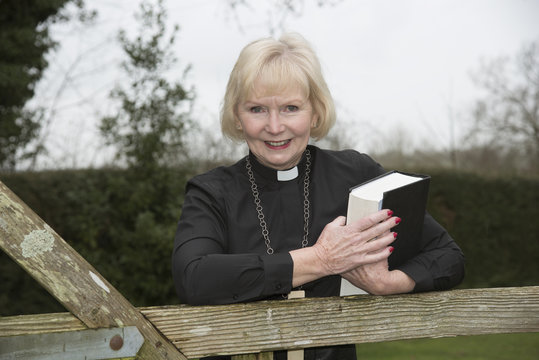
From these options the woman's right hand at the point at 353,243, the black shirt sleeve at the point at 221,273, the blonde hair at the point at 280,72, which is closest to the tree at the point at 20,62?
the blonde hair at the point at 280,72

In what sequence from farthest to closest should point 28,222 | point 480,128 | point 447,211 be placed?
point 480,128
point 447,211
point 28,222

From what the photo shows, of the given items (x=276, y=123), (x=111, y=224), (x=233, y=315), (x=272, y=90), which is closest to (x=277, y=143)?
(x=276, y=123)

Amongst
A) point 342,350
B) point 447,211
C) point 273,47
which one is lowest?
point 447,211

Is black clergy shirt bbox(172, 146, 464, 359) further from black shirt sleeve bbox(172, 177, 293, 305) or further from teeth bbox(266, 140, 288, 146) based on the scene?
teeth bbox(266, 140, 288, 146)

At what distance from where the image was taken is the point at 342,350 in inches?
88.7

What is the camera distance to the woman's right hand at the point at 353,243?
1.72 metres

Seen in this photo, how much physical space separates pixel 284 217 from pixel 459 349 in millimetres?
9267

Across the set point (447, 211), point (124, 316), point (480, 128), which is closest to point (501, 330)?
point (124, 316)

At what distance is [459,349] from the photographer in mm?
10141

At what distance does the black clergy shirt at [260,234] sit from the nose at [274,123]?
0.92ft

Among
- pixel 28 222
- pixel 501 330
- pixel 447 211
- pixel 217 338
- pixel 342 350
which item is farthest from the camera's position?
pixel 447 211

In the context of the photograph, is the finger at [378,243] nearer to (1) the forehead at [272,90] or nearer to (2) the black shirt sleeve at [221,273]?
(2) the black shirt sleeve at [221,273]

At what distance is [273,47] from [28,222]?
120 centimetres

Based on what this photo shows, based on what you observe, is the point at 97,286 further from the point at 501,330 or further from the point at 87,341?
the point at 501,330
